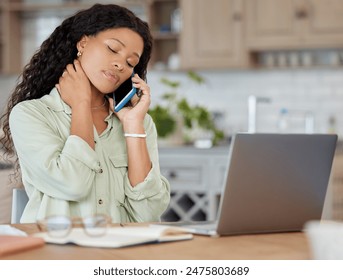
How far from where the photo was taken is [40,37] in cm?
679

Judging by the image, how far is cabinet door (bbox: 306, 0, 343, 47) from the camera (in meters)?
5.41

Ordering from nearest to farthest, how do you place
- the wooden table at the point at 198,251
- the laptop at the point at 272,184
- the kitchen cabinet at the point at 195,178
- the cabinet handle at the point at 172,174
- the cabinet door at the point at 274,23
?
the wooden table at the point at 198,251
the laptop at the point at 272,184
the kitchen cabinet at the point at 195,178
the cabinet handle at the point at 172,174
the cabinet door at the point at 274,23

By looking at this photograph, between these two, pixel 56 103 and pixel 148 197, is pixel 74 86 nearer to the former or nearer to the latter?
pixel 56 103

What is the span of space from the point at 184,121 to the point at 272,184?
383 centimetres

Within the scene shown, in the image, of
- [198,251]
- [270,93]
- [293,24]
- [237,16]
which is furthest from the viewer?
[270,93]

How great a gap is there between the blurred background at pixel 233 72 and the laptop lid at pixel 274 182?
3230 mm

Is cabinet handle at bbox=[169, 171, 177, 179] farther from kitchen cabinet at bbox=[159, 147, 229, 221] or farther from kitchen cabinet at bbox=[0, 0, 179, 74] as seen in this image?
kitchen cabinet at bbox=[0, 0, 179, 74]

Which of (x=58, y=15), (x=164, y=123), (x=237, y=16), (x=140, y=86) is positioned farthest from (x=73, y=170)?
(x=58, y=15)

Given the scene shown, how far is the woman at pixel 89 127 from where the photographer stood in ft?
6.80

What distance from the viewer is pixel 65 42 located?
2.37 meters

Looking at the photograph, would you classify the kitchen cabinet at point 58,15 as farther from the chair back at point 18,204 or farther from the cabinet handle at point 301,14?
the chair back at point 18,204

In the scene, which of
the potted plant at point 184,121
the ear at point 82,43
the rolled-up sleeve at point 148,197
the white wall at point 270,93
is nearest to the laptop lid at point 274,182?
the rolled-up sleeve at point 148,197

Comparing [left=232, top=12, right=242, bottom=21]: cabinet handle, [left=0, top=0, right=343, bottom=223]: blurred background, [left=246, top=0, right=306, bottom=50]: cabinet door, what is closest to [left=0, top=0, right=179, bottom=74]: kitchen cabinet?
[left=0, top=0, right=343, bottom=223]: blurred background
